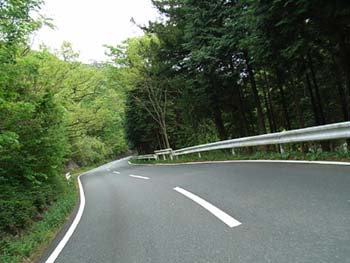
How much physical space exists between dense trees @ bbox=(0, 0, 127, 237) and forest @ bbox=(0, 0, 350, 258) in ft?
0.14

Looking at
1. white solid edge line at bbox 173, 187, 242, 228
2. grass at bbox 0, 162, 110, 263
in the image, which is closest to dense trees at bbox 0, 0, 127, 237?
grass at bbox 0, 162, 110, 263

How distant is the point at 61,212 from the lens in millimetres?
9914

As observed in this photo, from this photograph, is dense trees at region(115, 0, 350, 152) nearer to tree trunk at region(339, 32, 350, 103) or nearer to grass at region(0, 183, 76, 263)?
tree trunk at region(339, 32, 350, 103)

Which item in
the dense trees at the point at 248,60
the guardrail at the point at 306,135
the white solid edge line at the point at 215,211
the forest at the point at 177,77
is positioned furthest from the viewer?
the dense trees at the point at 248,60

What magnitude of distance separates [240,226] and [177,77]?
62.3 ft

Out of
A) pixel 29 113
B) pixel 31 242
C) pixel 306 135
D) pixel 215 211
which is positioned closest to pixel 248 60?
pixel 306 135

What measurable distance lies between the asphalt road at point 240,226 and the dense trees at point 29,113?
9.15ft

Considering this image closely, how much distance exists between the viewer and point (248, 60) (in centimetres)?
1656

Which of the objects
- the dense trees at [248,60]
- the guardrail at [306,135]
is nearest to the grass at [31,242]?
the guardrail at [306,135]

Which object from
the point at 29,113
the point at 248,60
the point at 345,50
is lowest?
the point at 29,113

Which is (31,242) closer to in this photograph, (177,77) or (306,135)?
(306,135)

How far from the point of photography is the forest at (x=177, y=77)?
9.09m

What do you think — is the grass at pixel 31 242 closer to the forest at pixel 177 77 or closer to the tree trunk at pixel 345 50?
the forest at pixel 177 77

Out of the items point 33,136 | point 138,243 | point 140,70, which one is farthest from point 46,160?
point 140,70
